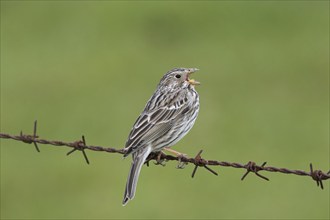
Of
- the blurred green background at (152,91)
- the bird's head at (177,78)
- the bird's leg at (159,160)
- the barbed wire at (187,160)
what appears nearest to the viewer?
the barbed wire at (187,160)

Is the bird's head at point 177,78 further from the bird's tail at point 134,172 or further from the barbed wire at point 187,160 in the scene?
Answer: the bird's tail at point 134,172

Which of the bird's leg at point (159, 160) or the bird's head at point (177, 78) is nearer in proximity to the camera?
the bird's leg at point (159, 160)

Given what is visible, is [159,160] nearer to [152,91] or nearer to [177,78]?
[177,78]

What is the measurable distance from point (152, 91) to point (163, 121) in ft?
38.7

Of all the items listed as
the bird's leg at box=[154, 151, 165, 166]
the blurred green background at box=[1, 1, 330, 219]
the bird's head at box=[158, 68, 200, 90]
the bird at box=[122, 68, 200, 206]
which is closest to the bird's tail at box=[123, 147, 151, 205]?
the bird at box=[122, 68, 200, 206]

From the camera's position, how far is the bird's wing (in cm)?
1022

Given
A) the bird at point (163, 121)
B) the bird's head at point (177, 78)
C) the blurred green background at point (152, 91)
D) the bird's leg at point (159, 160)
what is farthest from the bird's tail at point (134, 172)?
the blurred green background at point (152, 91)

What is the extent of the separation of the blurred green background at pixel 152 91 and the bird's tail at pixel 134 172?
25.7ft

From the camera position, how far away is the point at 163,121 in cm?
1077

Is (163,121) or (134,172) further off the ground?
(163,121)

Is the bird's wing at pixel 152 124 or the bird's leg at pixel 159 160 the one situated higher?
the bird's wing at pixel 152 124

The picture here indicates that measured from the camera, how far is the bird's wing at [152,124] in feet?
33.5

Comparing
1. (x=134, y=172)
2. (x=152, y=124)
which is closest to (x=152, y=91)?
(x=152, y=124)

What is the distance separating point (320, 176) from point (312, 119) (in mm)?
13676
